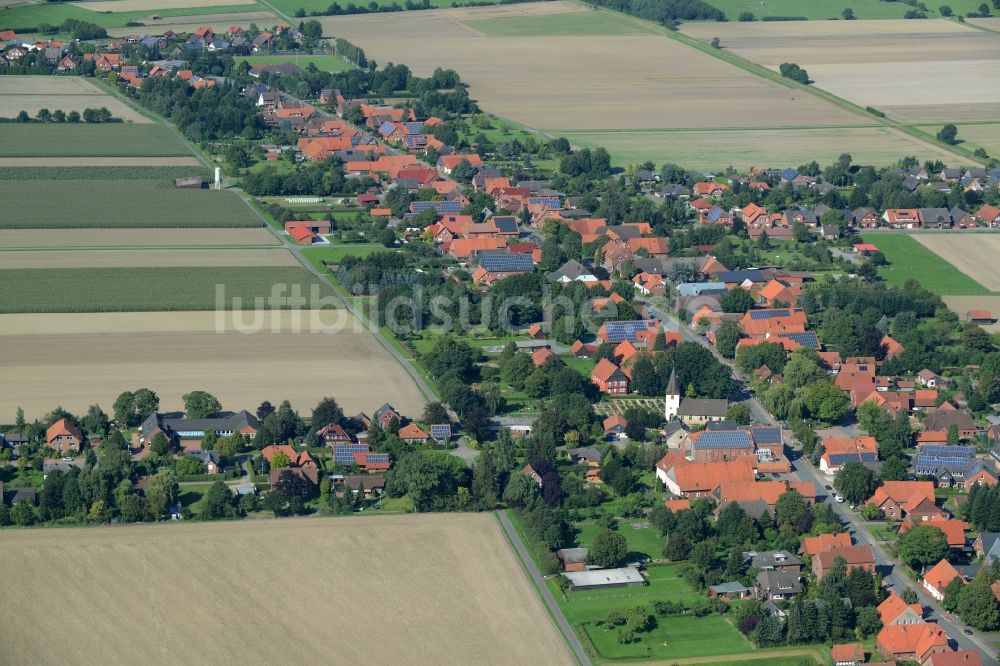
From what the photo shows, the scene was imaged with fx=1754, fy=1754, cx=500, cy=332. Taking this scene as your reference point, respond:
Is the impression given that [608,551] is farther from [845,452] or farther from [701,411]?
[701,411]

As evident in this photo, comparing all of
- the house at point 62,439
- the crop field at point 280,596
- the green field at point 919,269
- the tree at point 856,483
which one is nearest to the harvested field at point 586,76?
the green field at point 919,269

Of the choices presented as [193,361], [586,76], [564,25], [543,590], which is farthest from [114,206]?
[564,25]

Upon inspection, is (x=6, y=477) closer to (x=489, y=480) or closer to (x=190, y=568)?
(x=190, y=568)

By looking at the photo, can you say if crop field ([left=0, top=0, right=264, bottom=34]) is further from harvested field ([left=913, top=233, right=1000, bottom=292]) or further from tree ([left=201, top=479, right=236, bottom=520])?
tree ([left=201, top=479, right=236, bottom=520])

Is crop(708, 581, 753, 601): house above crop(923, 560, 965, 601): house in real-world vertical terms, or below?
below

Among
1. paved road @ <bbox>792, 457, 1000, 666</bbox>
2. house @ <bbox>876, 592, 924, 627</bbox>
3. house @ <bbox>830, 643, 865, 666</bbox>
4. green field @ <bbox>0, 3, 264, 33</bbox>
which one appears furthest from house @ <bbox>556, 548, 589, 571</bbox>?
green field @ <bbox>0, 3, 264, 33</bbox>

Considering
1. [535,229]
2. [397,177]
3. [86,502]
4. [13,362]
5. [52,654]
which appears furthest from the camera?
[397,177]

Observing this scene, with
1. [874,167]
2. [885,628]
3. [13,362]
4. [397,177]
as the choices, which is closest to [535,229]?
[397,177]
